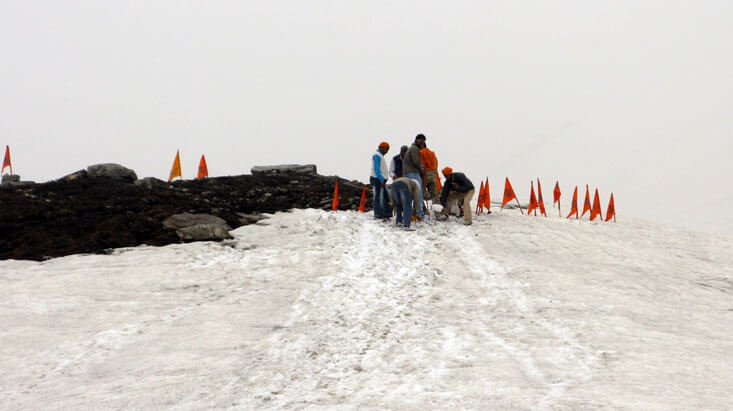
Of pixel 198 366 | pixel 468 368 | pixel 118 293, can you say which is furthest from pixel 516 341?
pixel 118 293

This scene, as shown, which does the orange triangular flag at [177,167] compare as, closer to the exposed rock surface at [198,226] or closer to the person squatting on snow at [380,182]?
the exposed rock surface at [198,226]

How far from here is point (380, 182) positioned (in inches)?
568

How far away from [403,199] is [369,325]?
7058 mm

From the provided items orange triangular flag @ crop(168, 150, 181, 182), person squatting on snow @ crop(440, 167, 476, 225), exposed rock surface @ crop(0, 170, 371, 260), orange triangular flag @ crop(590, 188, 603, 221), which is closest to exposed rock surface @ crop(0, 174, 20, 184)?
exposed rock surface @ crop(0, 170, 371, 260)

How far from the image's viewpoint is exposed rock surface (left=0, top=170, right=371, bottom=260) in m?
11.3

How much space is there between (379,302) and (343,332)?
4.95 feet

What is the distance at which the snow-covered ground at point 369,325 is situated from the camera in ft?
15.8

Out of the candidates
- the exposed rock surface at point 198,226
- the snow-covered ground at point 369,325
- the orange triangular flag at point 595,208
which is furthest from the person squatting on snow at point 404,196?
the orange triangular flag at point 595,208

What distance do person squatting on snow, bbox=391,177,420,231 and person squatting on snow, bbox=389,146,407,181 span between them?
0.56 m

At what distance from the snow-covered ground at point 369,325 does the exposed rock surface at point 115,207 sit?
1.03 meters

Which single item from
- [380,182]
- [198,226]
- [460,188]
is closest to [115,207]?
[198,226]

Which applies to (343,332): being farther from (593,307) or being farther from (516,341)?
(593,307)

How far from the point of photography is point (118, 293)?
8.34m

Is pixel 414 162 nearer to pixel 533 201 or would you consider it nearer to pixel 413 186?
pixel 413 186
